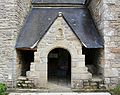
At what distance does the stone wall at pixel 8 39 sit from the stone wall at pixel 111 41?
149 inches

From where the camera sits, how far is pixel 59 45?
1003cm

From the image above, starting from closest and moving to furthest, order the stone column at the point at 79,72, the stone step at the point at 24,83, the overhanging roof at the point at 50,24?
the stone column at the point at 79,72, the stone step at the point at 24,83, the overhanging roof at the point at 50,24

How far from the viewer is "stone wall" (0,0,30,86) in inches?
387

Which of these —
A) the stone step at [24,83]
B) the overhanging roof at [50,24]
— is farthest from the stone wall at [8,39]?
the overhanging roof at [50,24]

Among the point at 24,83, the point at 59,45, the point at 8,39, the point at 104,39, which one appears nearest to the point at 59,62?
the point at 59,45

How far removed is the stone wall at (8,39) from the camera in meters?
9.82

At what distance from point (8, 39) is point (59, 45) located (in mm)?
2166

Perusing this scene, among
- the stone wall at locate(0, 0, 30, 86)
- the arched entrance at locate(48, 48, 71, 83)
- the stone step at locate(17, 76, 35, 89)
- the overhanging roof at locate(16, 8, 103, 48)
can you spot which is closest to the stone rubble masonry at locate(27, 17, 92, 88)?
the stone step at locate(17, 76, 35, 89)

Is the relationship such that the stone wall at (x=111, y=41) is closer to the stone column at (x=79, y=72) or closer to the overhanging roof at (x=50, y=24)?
the overhanging roof at (x=50, y=24)

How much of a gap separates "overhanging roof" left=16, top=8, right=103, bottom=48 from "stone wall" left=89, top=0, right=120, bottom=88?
1.52ft

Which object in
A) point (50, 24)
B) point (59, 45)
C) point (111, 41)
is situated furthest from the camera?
point (50, 24)

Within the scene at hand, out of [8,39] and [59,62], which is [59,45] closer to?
[8,39]

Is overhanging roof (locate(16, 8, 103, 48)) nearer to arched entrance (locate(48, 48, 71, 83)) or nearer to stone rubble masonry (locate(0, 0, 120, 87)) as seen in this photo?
stone rubble masonry (locate(0, 0, 120, 87))

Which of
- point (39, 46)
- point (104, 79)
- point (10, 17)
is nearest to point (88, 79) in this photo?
point (104, 79)
